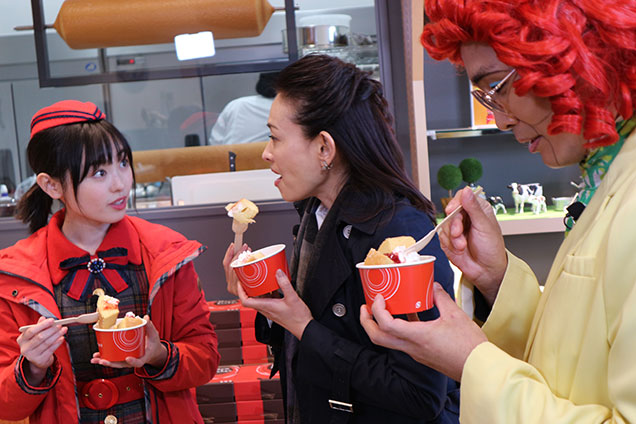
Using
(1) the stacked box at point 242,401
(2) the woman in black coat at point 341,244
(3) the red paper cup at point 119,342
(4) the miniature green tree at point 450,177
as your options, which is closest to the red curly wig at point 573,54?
(2) the woman in black coat at point 341,244

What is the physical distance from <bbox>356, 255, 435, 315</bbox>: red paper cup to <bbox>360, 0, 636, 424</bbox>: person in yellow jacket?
52 mm

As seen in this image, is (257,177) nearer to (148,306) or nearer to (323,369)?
(148,306)

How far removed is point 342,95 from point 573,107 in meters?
0.84

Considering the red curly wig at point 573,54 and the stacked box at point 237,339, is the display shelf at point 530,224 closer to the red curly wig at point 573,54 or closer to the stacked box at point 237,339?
the stacked box at point 237,339

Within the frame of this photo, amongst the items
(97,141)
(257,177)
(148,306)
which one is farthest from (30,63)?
(148,306)

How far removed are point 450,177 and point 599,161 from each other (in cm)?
267

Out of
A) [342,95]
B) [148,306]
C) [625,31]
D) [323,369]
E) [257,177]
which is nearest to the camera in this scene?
[625,31]

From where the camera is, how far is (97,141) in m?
1.83

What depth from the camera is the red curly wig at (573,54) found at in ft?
2.81

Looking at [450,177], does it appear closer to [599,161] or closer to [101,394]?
[101,394]

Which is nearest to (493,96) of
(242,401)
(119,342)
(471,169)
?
(119,342)

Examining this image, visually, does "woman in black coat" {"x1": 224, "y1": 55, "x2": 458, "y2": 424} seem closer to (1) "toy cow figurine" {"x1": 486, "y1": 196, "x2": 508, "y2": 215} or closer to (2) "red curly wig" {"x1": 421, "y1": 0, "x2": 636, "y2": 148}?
(2) "red curly wig" {"x1": 421, "y1": 0, "x2": 636, "y2": 148}

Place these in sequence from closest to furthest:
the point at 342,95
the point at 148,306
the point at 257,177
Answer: the point at 342,95 < the point at 148,306 < the point at 257,177

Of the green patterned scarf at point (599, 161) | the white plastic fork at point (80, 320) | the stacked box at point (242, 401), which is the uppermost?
the green patterned scarf at point (599, 161)
